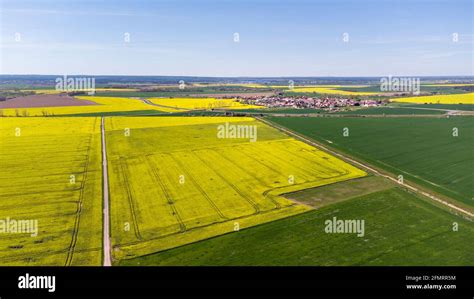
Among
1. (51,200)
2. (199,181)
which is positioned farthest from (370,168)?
(51,200)

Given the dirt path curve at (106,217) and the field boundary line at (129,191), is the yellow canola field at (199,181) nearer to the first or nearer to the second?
the field boundary line at (129,191)

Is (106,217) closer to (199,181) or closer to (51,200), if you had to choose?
(51,200)

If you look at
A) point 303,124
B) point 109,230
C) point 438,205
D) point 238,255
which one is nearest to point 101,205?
point 109,230

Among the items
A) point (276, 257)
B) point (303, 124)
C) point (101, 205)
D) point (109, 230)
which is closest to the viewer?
point (276, 257)

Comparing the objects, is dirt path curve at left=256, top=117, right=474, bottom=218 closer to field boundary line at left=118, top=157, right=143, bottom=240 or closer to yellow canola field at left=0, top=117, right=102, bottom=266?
field boundary line at left=118, top=157, right=143, bottom=240

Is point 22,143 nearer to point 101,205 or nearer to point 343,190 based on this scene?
point 101,205

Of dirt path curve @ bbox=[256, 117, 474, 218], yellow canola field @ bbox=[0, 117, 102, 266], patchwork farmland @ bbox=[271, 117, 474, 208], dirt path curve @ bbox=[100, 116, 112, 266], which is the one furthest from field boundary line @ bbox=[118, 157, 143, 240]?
patchwork farmland @ bbox=[271, 117, 474, 208]
